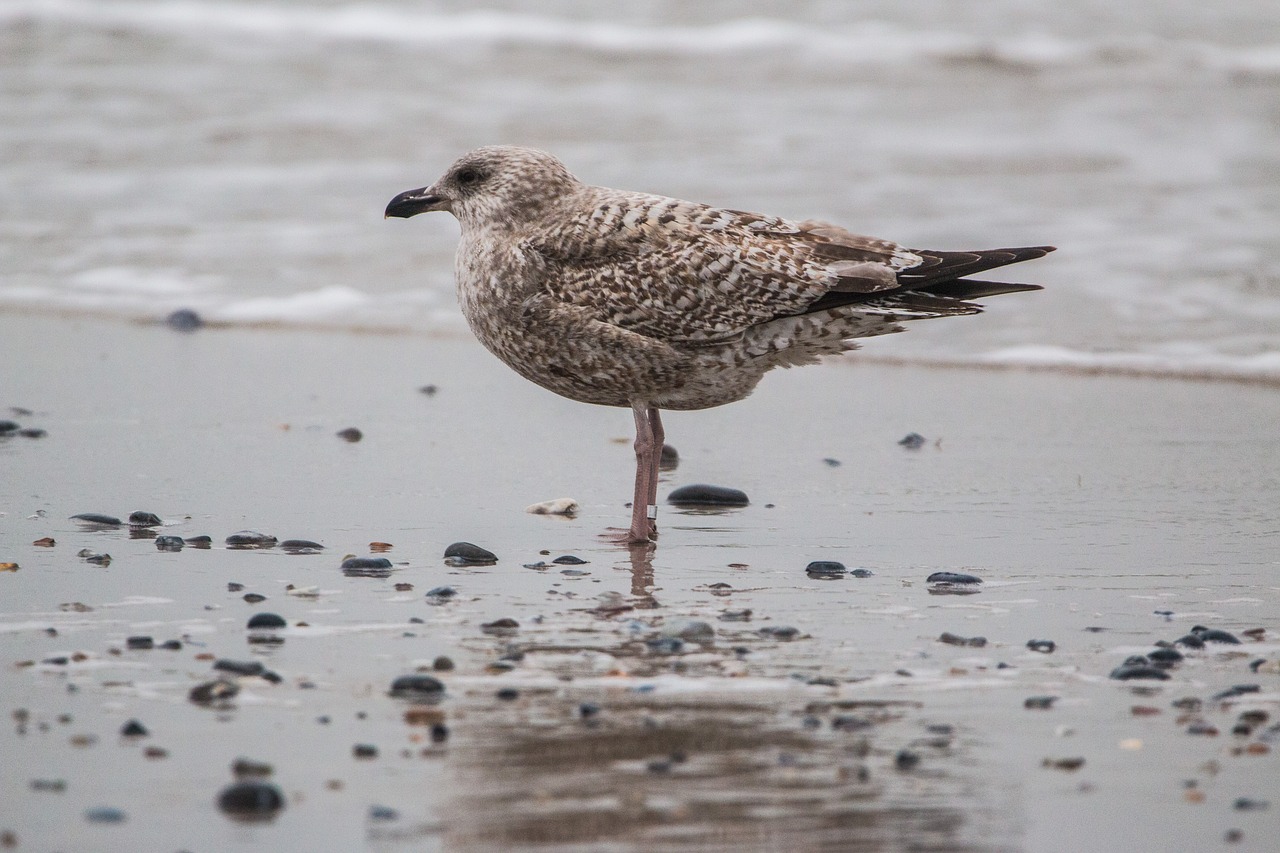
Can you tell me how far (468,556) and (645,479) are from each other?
83cm

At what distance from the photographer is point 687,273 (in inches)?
249

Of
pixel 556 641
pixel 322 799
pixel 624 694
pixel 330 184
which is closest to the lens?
pixel 322 799

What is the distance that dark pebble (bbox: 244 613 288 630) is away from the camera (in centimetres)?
492

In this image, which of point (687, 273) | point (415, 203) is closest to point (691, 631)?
point (687, 273)

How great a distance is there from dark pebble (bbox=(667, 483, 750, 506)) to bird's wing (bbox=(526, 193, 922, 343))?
802 mm

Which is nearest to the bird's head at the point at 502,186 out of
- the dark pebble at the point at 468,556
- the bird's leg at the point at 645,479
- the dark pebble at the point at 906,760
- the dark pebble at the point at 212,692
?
the bird's leg at the point at 645,479

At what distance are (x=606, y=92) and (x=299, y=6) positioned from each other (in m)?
6.85

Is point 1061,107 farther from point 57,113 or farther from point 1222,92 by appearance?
point 57,113

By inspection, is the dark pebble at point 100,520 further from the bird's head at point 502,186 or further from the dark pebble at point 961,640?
the dark pebble at point 961,640

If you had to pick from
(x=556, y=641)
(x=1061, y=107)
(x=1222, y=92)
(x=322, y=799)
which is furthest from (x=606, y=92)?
(x=322, y=799)

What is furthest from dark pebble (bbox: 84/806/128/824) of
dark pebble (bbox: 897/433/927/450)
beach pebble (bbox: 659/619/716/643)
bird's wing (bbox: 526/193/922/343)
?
dark pebble (bbox: 897/433/927/450)

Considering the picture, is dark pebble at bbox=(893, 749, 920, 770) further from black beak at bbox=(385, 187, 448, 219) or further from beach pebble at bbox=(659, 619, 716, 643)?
black beak at bbox=(385, 187, 448, 219)

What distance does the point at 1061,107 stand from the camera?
17.1 meters

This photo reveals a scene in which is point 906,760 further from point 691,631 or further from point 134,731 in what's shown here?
point 134,731
